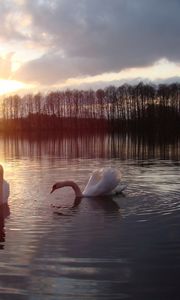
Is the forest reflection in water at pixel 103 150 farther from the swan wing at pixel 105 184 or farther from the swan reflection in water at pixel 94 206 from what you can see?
the swan reflection in water at pixel 94 206

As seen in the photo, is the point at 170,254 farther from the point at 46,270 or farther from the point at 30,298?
the point at 30,298

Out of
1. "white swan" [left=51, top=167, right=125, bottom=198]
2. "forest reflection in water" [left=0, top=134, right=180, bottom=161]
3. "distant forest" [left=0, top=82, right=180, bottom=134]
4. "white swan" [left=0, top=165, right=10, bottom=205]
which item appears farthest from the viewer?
"distant forest" [left=0, top=82, right=180, bottom=134]

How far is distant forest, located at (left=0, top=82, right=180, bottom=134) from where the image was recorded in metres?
130

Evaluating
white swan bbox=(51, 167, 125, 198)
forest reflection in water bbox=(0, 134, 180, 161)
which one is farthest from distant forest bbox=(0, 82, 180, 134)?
white swan bbox=(51, 167, 125, 198)

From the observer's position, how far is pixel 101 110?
481 feet

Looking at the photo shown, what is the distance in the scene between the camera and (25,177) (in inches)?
938

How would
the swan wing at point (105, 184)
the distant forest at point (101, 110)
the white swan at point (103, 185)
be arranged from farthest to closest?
the distant forest at point (101, 110) → the swan wing at point (105, 184) → the white swan at point (103, 185)

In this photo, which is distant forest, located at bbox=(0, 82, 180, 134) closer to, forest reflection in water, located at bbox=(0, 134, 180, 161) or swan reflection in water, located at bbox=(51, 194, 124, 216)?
forest reflection in water, located at bbox=(0, 134, 180, 161)

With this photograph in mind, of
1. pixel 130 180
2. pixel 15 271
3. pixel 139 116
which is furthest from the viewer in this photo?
pixel 139 116

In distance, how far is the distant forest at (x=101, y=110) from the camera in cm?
12950

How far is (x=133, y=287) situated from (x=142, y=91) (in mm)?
129363

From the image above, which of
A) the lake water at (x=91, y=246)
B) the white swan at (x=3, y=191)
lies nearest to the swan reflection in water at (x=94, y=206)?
the lake water at (x=91, y=246)

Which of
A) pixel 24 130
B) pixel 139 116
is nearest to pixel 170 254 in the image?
pixel 139 116

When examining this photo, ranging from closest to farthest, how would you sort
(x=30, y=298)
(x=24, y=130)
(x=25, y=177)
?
(x=30, y=298) < (x=25, y=177) < (x=24, y=130)
